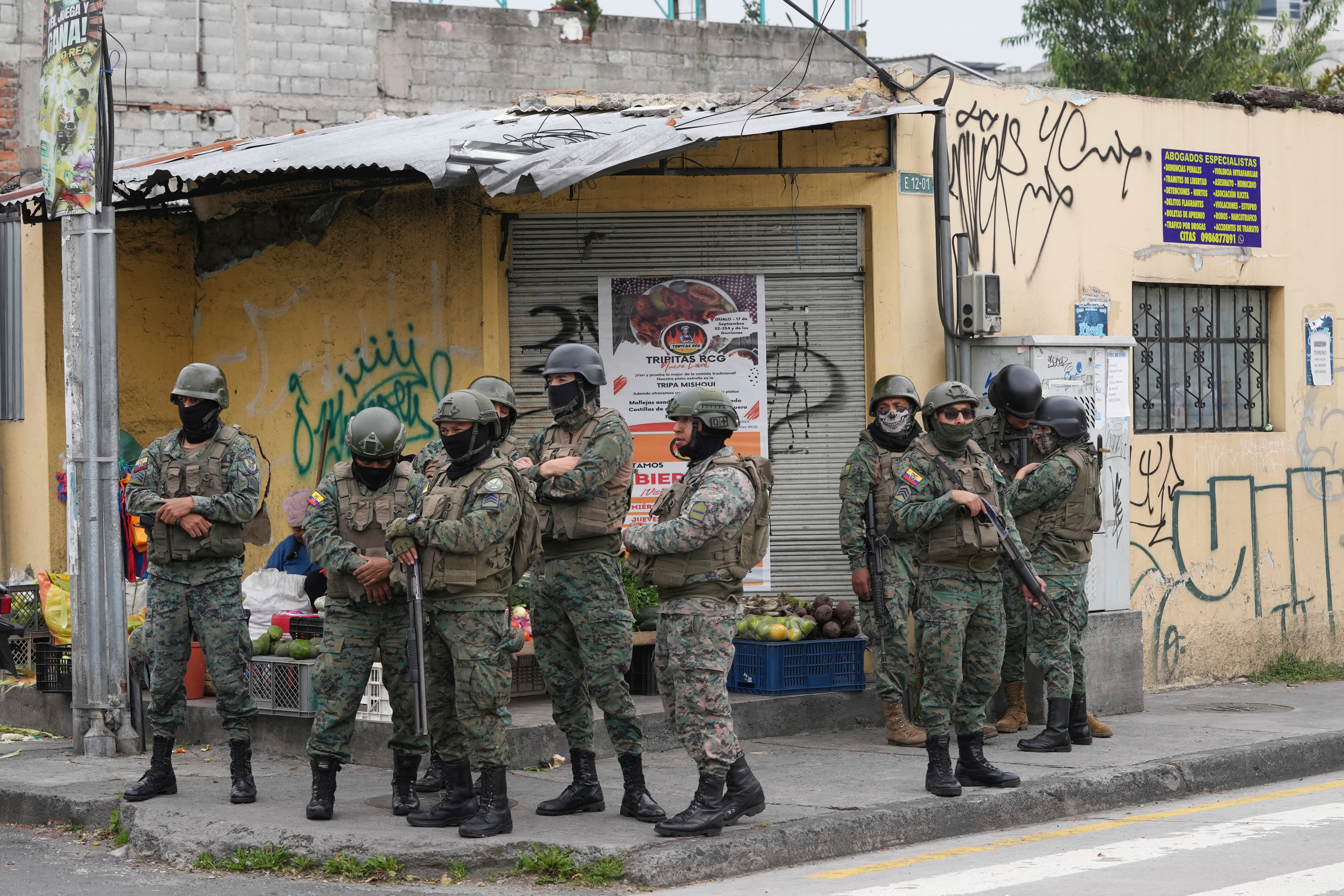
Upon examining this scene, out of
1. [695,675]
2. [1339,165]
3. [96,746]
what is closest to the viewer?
[695,675]

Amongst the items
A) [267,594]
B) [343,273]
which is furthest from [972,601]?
[343,273]

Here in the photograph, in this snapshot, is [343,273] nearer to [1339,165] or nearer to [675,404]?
[675,404]

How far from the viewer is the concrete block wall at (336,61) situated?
16375 mm

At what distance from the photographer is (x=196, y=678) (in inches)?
371

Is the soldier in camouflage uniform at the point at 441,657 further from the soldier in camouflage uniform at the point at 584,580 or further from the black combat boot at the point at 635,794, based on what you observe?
the black combat boot at the point at 635,794

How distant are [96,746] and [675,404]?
4068mm

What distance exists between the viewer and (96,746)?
862 centimetres

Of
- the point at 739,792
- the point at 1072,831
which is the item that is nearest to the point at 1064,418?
the point at 1072,831

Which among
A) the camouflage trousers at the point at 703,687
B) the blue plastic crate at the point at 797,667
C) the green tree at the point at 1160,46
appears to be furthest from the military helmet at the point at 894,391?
the green tree at the point at 1160,46

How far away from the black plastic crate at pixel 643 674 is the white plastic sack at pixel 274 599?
199 centimetres

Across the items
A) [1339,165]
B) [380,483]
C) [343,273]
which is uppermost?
[1339,165]

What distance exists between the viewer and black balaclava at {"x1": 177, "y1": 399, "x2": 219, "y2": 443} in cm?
755

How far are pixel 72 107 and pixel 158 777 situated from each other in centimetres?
381

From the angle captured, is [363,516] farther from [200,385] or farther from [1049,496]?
[1049,496]
